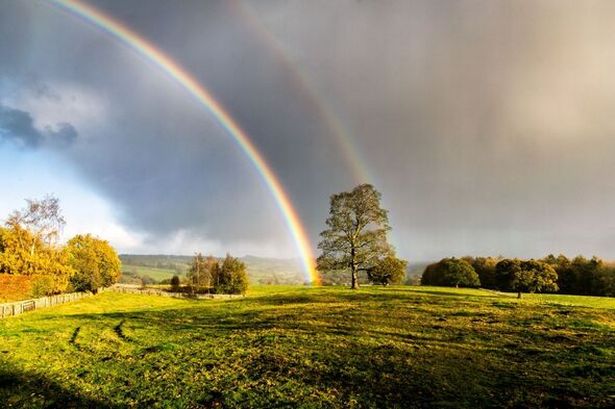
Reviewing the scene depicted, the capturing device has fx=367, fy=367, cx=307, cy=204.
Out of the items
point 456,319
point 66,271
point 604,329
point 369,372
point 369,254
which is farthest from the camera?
point 66,271

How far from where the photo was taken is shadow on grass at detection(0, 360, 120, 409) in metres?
11.1

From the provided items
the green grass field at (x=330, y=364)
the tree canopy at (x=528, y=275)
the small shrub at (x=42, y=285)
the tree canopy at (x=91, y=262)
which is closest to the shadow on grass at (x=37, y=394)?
the green grass field at (x=330, y=364)

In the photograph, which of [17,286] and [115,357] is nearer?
[115,357]

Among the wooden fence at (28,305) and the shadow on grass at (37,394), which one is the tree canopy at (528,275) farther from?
the wooden fence at (28,305)

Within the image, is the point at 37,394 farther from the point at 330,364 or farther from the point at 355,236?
the point at 355,236

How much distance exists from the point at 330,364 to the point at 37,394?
10.1 m

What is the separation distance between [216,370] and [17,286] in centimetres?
7142

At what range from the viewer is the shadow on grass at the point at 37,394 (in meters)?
11.1

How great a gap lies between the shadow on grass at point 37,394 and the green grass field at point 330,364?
0.06 m

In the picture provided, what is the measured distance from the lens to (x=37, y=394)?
12328 millimetres

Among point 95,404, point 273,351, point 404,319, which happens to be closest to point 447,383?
point 273,351

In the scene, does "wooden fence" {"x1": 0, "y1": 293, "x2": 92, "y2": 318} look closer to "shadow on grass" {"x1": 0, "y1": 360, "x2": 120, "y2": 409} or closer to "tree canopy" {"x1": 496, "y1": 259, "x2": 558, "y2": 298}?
"shadow on grass" {"x1": 0, "y1": 360, "x2": 120, "y2": 409}

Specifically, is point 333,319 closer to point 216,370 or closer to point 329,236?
point 216,370

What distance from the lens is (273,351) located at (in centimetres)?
1652
